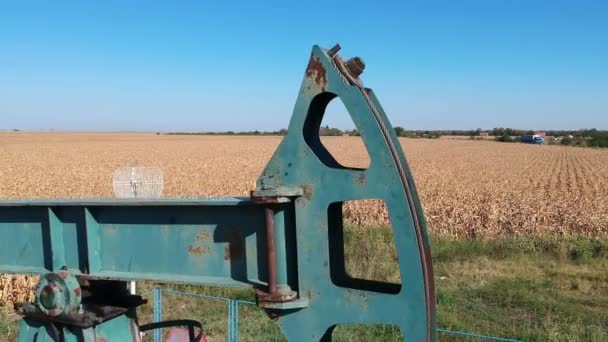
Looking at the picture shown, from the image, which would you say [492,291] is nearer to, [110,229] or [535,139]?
[110,229]

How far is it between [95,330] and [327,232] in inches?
58.0

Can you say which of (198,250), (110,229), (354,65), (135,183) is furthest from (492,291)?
(354,65)

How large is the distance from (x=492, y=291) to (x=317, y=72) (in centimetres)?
755

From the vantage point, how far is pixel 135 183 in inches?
167

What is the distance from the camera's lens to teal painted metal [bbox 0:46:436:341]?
2113 mm

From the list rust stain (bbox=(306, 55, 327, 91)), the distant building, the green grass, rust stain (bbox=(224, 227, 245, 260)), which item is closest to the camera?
rust stain (bbox=(306, 55, 327, 91))

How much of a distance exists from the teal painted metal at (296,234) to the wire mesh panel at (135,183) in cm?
127

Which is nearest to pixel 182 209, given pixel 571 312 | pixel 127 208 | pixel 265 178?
pixel 127 208

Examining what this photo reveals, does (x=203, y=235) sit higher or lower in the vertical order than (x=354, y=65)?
lower

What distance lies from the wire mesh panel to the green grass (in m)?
2.98

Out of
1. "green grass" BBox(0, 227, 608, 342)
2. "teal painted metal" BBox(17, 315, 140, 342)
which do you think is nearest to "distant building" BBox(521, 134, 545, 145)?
"green grass" BBox(0, 227, 608, 342)

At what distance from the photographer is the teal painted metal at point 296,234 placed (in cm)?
211

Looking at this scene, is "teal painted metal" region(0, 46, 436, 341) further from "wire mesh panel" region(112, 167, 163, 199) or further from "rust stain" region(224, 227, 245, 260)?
"wire mesh panel" region(112, 167, 163, 199)

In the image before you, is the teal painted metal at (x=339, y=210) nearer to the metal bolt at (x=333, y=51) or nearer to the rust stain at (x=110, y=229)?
the metal bolt at (x=333, y=51)
